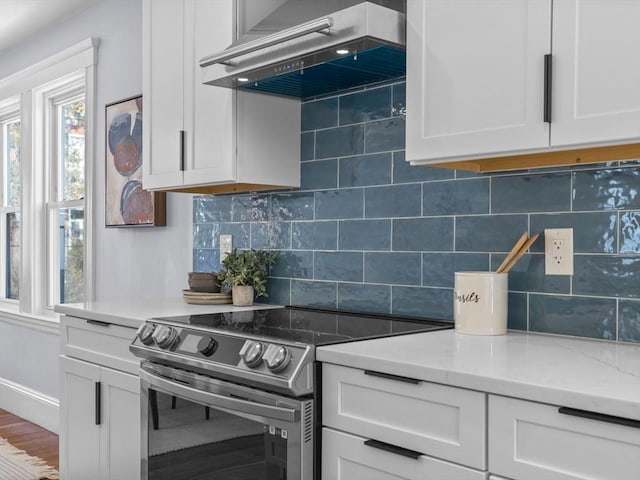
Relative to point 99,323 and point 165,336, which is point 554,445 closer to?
point 165,336

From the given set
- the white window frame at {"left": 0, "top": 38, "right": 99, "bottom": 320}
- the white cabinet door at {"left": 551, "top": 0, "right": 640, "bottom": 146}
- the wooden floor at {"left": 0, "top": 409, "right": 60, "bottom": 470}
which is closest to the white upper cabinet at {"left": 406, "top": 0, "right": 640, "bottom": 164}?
the white cabinet door at {"left": 551, "top": 0, "right": 640, "bottom": 146}

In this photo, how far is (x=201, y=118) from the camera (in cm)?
270

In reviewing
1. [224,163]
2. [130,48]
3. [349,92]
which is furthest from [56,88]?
[349,92]

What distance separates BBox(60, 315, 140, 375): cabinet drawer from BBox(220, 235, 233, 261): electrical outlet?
0.69 m

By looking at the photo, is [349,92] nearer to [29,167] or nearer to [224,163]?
[224,163]

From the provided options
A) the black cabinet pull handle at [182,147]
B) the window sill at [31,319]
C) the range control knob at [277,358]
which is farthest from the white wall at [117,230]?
the range control knob at [277,358]

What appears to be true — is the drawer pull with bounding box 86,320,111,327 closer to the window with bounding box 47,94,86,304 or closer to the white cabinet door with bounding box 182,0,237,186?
the white cabinet door with bounding box 182,0,237,186

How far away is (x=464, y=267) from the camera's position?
2.16m

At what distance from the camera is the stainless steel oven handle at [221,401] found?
174 cm

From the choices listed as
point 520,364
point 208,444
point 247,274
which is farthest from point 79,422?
point 520,364

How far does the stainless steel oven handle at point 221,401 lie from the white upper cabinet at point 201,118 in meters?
0.80

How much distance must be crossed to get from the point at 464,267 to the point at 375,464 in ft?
2.56

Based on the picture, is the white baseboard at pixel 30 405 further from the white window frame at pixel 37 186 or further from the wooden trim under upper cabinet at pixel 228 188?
the wooden trim under upper cabinet at pixel 228 188

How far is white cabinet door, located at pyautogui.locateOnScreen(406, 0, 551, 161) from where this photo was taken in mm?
1647
